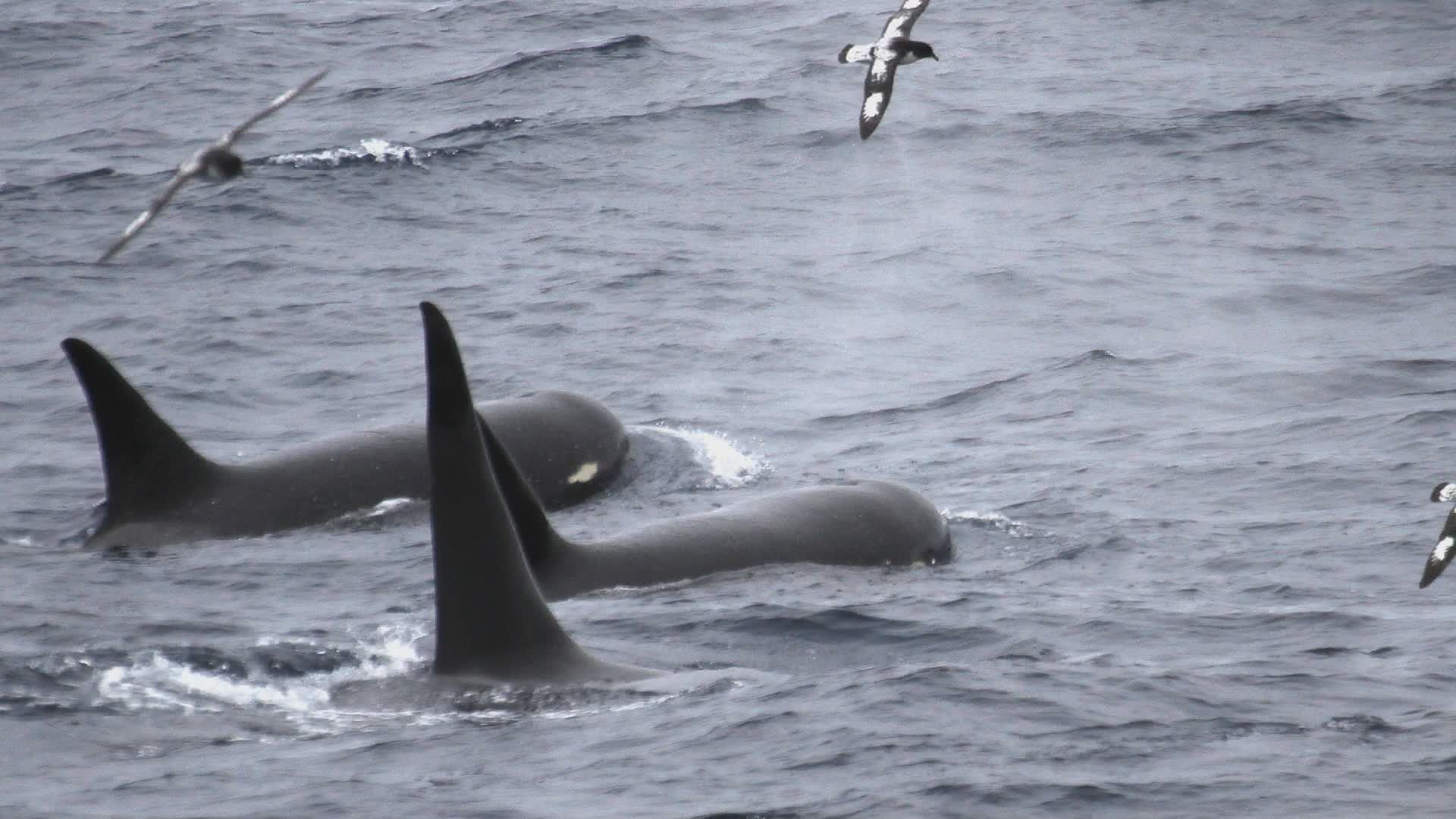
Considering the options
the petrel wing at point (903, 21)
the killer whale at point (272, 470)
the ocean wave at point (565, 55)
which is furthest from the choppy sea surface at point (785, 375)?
the petrel wing at point (903, 21)

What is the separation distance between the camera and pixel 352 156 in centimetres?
3034

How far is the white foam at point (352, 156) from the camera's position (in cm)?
3002

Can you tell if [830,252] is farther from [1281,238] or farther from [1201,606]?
[1201,606]

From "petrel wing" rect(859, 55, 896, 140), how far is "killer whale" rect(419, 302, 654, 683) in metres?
3.11

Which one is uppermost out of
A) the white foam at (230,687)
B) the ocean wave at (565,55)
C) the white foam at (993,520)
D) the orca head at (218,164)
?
the orca head at (218,164)

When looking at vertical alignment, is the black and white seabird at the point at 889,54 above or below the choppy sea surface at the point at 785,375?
above

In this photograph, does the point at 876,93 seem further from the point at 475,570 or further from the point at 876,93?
the point at 475,570

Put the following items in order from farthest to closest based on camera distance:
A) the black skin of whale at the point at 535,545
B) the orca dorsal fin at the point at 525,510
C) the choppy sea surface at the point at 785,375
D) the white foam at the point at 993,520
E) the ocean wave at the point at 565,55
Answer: the ocean wave at the point at 565,55, the white foam at the point at 993,520, the orca dorsal fin at the point at 525,510, the choppy sea surface at the point at 785,375, the black skin of whale at the point at 535,545

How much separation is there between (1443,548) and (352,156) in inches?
833

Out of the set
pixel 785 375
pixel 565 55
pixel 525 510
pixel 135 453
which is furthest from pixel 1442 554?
pixel 565 55

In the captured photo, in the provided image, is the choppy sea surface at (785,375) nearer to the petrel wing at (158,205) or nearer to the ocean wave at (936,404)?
the ocean wave at (936,404)

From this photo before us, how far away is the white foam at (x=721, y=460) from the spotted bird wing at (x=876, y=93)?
461cm

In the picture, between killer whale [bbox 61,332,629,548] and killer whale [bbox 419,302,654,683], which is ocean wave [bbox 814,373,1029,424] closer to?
killer whale [bbox 61,332,629,548]

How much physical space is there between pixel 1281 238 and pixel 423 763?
18904mm
